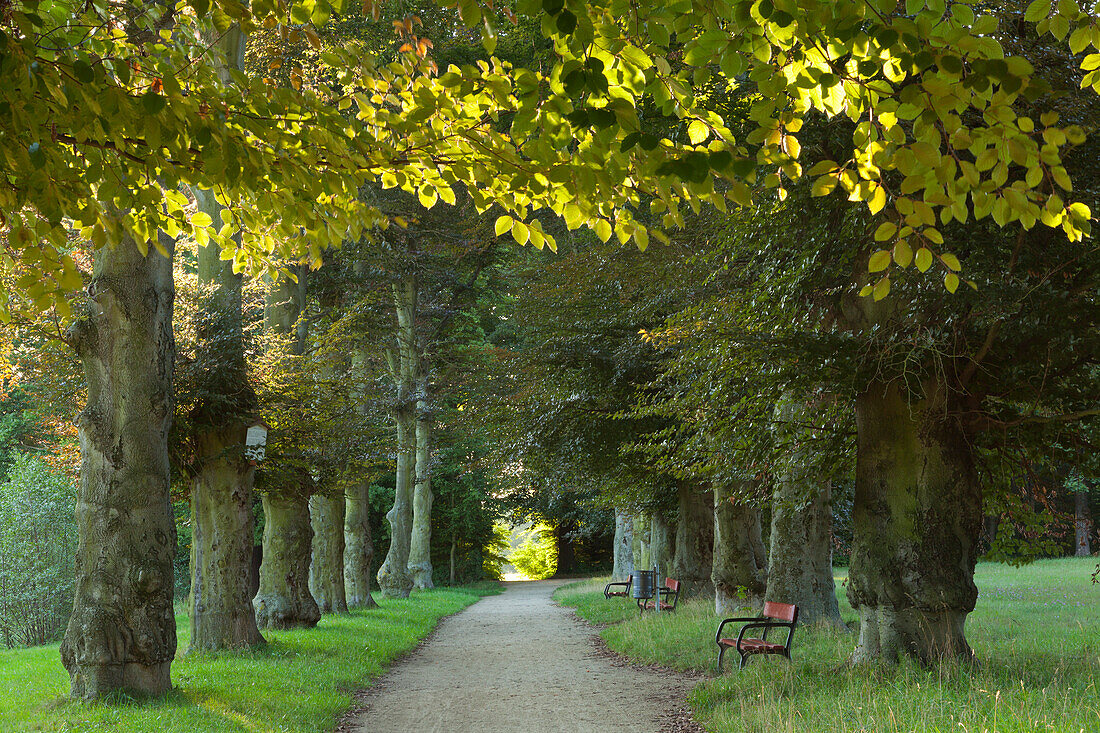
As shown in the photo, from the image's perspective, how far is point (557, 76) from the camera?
10.1 ft

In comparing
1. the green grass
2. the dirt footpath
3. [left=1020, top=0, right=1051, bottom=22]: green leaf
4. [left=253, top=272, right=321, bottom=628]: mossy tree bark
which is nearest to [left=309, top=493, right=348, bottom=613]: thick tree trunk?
[left=253, top=272, right=321, bottom=628]: mossy tree bark

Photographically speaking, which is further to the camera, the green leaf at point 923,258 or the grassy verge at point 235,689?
the grassy verge at point 235,689

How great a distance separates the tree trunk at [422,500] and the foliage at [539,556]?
2832 centimetres

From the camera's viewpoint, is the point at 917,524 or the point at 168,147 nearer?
the point at 168,147

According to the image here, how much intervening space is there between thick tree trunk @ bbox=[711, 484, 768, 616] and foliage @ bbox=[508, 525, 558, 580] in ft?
139

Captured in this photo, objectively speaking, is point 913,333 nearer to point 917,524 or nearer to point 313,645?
point 917,524

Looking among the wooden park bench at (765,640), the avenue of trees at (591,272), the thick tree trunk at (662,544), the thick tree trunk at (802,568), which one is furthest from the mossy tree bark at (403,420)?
the wooden park bench at (765,640)

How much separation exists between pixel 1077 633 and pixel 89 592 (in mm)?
13358

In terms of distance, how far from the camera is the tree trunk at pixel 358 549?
813 inches

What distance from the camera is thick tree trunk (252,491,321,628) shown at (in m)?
14.4

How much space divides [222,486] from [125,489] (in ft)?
12.8

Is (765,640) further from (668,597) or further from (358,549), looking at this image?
(358,549)

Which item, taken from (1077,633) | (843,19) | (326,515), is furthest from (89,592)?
(1077,633)

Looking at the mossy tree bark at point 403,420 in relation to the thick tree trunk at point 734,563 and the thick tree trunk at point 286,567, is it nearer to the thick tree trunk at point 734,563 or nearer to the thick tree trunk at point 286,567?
the thick tree trunk at point 286,567
